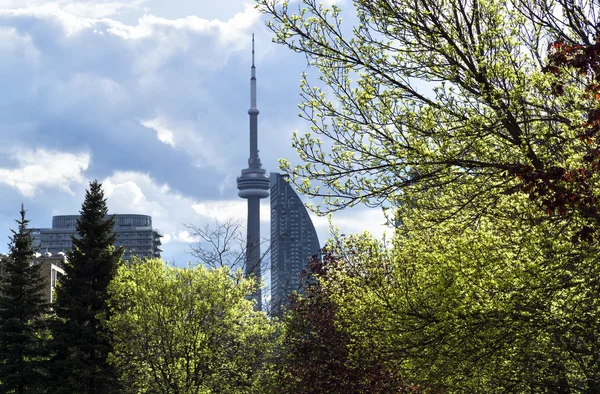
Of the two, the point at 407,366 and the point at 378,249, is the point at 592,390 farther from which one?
the point at 378,249

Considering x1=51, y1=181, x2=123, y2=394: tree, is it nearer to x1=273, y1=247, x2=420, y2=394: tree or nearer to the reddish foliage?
x1=273, y1=247, x2=420, y2=394: tree

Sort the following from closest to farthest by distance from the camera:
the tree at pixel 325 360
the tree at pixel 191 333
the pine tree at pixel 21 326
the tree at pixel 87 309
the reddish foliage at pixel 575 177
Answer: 1. the reddish foliage at pixel 575 177
2. the tree at pixel 325 360
3. the tree at pixel 191 333
4. the tree at pixel 87 309
5. the pine tree at pixel 21 326

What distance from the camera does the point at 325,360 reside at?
76.2 feet

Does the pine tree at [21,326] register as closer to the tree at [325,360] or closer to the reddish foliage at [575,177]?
the tree at [325,360]

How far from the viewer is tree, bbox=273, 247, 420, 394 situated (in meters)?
Result: 20.5

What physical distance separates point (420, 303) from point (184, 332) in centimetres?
1761

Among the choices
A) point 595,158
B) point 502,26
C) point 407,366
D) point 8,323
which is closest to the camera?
point 595,158

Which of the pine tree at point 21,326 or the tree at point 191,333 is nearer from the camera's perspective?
the tree at point 191,333

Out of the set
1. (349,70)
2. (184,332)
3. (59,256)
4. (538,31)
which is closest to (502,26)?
(538,31)

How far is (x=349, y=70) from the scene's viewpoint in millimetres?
12641

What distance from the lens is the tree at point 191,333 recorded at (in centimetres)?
2977

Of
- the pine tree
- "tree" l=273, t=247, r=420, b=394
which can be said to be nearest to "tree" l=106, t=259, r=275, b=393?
"tree" l=273, t=247, r=420, b=394

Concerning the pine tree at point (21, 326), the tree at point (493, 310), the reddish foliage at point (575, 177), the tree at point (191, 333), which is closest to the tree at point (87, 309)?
the pine tree at point (21, 326)

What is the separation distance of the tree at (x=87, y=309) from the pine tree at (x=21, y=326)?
5.70 feet
